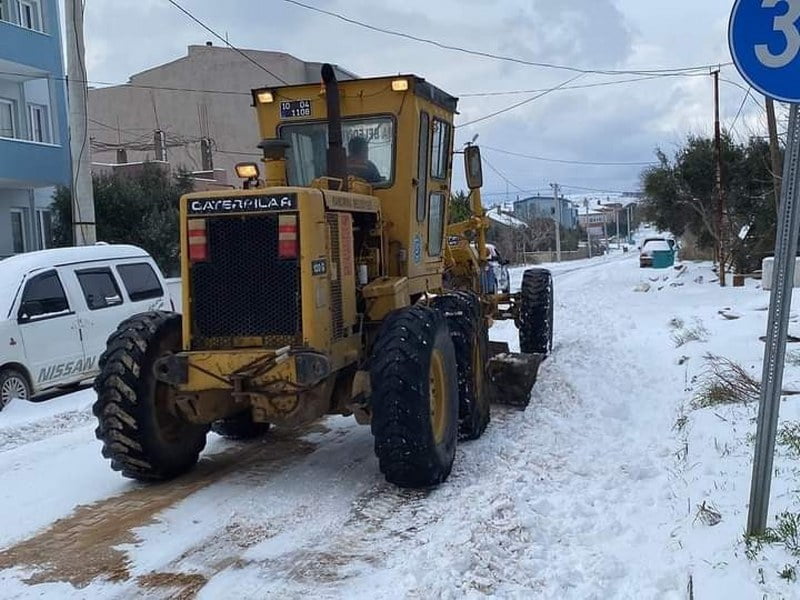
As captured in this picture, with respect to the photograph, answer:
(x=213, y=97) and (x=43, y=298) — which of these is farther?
(x=213, y=97)

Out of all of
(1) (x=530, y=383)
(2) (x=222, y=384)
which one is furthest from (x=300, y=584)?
(1) (x=530, y=383)

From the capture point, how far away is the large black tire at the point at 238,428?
7693mm

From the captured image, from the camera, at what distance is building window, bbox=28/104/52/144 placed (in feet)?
75.6

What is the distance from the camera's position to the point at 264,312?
613cm

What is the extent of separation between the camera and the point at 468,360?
7648 millimetres

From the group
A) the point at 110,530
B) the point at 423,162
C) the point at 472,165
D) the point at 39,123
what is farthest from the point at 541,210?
the point at 110,530

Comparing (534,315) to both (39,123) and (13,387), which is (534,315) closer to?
(13,387)

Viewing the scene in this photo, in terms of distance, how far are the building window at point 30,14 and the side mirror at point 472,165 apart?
54.9ft

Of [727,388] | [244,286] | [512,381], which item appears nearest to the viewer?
[244,286]

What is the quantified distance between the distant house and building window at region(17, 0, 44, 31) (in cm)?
4862

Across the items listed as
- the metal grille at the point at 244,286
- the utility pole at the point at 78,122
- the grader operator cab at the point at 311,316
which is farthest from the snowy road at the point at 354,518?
the utility pole at the point at 78,122

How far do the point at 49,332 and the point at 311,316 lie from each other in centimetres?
582

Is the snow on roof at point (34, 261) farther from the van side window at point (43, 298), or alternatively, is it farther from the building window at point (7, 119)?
the building window at point (7, 119)

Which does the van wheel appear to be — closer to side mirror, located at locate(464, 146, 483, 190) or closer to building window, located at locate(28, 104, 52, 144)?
side mirror, located at locate(464, 146, 483, 190)
